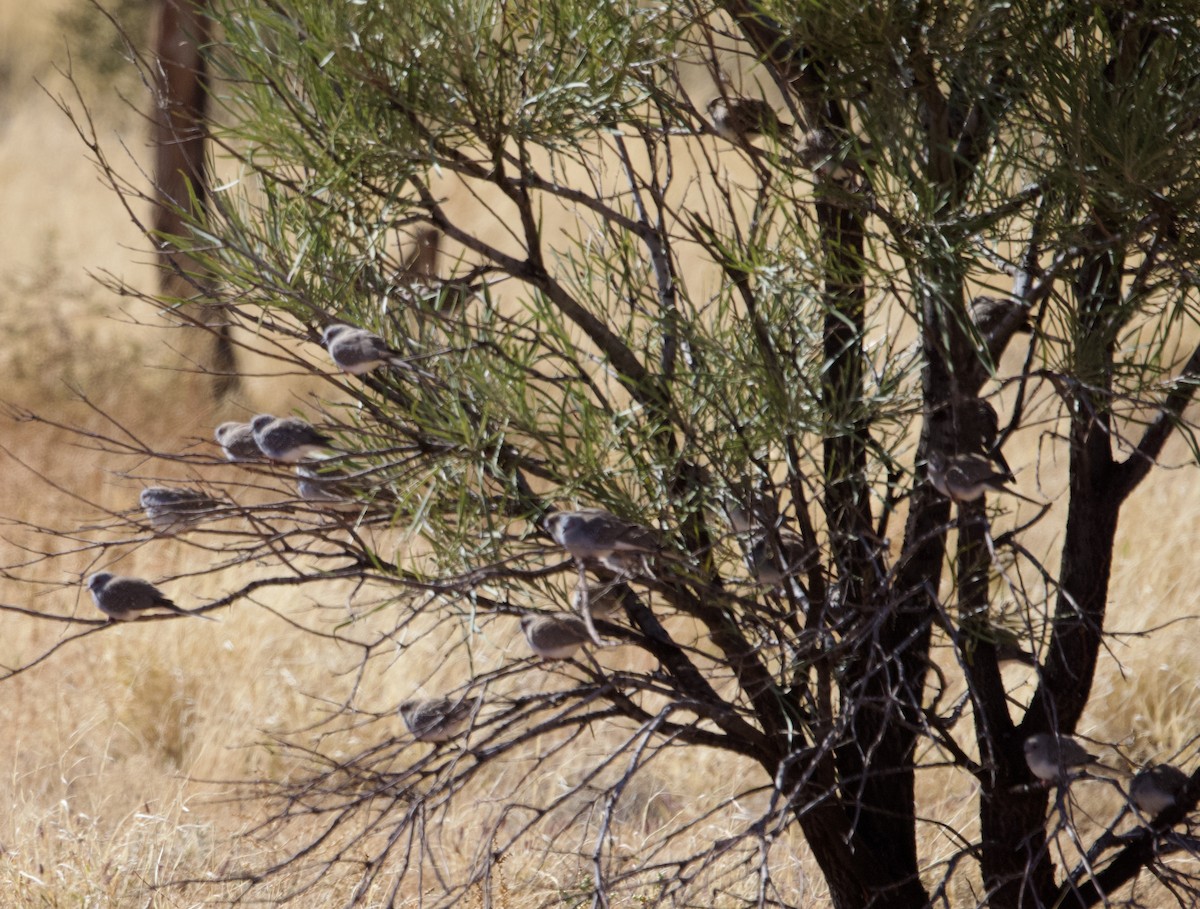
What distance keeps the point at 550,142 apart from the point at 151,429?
3.68m

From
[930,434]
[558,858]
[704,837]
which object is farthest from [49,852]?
[930,434]

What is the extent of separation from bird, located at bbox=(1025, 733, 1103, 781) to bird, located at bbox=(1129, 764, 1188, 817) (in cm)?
13

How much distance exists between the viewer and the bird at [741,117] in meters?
1.31

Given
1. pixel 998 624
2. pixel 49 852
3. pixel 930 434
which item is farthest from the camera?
pixel 49 852

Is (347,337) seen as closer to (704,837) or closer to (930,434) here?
(930,434)

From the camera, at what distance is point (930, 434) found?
1486 mm

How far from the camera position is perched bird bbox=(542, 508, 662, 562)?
1146 millimetres

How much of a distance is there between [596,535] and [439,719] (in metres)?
0.41

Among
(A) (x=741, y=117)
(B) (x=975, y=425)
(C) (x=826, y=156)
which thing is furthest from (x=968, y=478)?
(A) (x=741, y=117)

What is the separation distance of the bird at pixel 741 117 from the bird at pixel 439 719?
668 millimetres

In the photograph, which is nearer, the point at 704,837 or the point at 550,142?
the point at 550,142

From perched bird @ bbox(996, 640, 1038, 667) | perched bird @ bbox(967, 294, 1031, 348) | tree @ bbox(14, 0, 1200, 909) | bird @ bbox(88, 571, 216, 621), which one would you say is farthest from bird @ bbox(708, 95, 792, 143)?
bird @ bbox(88, 571, 216, 621)

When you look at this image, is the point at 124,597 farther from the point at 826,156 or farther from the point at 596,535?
the point at 826,156

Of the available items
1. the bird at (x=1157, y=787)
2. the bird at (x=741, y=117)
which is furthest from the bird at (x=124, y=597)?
the bird at (x=1157, y=787)
